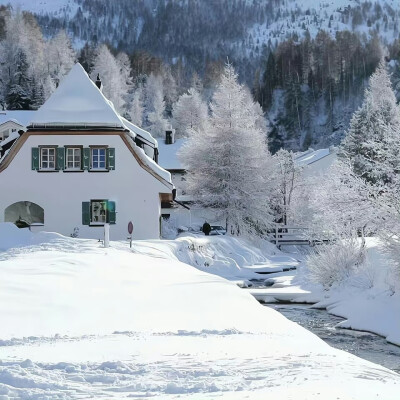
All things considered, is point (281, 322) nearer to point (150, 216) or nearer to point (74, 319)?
point (74, 319)

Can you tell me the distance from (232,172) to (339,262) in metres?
17.1

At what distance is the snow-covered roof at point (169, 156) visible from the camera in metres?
56.9

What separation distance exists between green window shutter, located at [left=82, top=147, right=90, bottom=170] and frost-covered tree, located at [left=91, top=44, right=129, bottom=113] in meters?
58.4

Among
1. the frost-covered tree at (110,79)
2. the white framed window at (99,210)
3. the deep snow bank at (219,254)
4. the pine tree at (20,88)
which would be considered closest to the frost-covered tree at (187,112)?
the frost-covered tree at (110,79)

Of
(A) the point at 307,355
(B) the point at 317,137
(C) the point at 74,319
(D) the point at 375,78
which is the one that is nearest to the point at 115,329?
(C) the point at 74,319

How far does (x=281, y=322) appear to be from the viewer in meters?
12.6

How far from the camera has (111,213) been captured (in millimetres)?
33031

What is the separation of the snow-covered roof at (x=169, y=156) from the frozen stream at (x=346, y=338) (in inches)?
1419

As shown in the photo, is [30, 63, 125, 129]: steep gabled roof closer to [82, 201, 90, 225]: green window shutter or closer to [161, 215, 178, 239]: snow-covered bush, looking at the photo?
[82, 201, 90, 225]: green window shutter

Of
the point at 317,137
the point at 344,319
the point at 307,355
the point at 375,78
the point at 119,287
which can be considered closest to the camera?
the point at 307,355

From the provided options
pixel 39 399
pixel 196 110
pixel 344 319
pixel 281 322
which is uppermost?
pixel 196 110

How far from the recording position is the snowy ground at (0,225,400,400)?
6430 millimetres

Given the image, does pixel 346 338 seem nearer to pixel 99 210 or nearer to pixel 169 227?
pixel 99 210

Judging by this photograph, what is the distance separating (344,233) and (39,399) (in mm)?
19897
